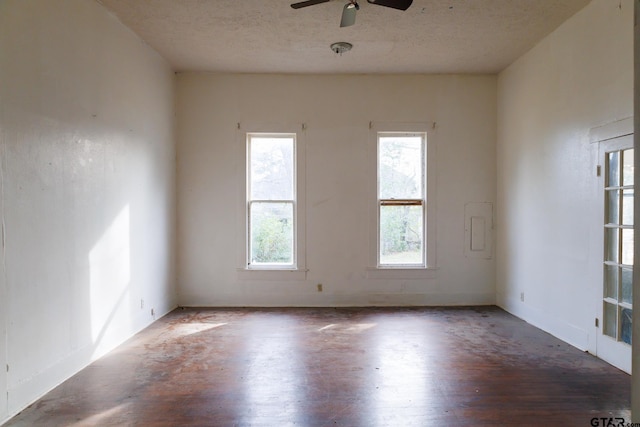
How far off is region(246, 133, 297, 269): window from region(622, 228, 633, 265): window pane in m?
3.55

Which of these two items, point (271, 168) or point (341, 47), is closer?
point (341, 47)

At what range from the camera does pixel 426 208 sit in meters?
5.30

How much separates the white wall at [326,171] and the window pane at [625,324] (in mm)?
2183

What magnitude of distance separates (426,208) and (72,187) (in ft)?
13.4

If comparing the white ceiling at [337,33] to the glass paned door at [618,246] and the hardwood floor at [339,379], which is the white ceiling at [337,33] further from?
the hardwood floor at [339,379]

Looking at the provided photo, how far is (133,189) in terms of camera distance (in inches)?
161

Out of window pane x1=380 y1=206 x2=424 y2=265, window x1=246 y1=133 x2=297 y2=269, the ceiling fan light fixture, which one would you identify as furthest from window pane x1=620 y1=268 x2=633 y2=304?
window x1=246 y1=133 x2=297 y2=269

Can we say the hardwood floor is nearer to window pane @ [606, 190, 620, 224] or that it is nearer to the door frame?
the door frame

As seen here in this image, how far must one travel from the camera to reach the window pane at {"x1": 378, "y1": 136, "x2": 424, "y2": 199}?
5.33 metres

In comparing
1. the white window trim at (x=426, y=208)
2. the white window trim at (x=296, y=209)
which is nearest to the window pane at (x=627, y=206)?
the white window trim at (x=426, y=208)

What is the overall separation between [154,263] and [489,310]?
4266 millimetres

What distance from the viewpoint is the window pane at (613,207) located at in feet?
10.6

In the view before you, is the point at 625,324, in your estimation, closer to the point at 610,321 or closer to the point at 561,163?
the point at 610,321

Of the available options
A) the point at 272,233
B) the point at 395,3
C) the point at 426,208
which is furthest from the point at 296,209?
the point at 395,3
